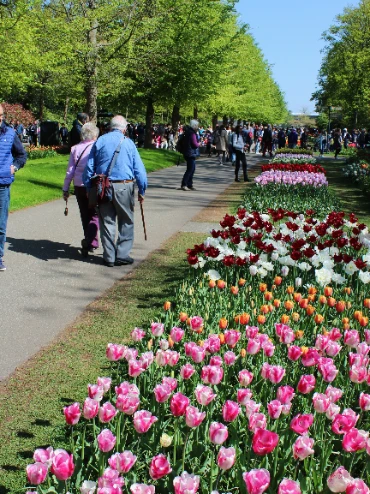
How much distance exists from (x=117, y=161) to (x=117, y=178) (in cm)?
20

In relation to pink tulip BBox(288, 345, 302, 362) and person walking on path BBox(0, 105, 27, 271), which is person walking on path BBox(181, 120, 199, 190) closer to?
person walking on path BBox(0, 105, 27, 271)

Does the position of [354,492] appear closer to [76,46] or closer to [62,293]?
[62,293]

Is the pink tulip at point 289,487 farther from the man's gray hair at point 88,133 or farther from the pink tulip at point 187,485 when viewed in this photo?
the man's gray hair at point 88,133

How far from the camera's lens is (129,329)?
5.26 metres

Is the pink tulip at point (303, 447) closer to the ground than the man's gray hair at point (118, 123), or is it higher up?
closer to the ground

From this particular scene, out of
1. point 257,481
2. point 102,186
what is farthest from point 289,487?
point 102,186

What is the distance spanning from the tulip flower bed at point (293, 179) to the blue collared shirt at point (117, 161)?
20.9 ft

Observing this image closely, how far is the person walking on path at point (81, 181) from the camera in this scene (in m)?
8.14

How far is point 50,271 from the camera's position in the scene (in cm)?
735

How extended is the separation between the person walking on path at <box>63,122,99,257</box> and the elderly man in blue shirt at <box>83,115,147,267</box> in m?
0.52

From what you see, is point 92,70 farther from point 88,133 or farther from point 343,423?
point 343,423

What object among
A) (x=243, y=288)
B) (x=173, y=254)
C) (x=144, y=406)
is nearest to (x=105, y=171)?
(x=173, y=254)

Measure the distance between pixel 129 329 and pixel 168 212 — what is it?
754 cm

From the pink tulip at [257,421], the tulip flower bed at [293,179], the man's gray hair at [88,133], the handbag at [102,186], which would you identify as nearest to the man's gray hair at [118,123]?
the handbag at [102,186]
